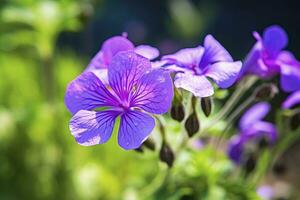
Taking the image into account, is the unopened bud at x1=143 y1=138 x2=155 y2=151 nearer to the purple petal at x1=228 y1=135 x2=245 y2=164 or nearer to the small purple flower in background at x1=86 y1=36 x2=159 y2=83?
the small purple flower in background at x1=86 y1=36 x2=159 y2=83

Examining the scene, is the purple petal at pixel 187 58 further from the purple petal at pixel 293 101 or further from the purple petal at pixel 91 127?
the purple petal at pixel 293 101

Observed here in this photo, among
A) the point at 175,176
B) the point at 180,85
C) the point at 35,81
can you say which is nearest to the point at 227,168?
the point at 175,176

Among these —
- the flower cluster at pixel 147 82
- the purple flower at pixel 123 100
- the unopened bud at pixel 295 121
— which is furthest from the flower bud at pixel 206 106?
the unopened bud at pixel 295 121

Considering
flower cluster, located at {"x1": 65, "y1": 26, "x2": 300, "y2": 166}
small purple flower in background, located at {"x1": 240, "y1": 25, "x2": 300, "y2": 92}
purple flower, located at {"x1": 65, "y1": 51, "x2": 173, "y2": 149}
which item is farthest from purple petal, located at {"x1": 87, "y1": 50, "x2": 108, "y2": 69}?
small purple flower in background, located at {"x1": 240, "y1": 25, "x2": 300, "y2": 92}

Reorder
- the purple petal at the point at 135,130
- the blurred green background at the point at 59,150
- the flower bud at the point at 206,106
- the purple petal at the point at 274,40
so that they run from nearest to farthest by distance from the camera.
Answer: the purple petal at the point at 135,130, the flower bud at the point at 206,106, the purple petal at the point at 274,40, the blurred green background at the point at 59,150

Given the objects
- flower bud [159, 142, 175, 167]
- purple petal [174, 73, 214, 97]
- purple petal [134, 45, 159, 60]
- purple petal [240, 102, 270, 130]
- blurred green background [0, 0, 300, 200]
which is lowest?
blurred green background [0, 0, 300, 200]

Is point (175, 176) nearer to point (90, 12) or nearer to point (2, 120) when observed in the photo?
point (90, 12)

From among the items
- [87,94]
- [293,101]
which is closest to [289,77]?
[293,101]
